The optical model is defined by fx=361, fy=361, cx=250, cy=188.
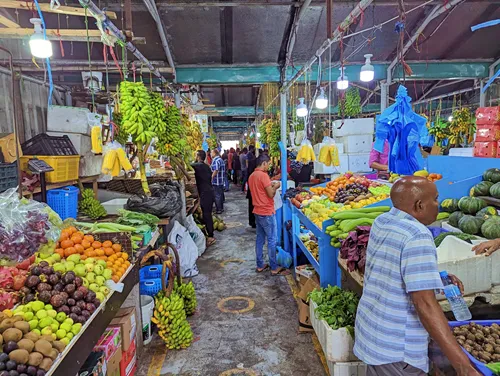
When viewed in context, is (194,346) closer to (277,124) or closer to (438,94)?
(277,124)

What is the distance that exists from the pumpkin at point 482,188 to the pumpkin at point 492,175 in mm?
54

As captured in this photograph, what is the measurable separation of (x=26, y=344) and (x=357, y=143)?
23.5 feet

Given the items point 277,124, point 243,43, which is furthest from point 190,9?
point 277,124

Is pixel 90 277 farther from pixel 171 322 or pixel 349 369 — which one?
pixel 349 369

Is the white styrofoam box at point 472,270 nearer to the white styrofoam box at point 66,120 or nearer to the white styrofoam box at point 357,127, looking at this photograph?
the white styrofoam box at point 66,120

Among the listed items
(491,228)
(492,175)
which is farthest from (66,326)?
(492,175)

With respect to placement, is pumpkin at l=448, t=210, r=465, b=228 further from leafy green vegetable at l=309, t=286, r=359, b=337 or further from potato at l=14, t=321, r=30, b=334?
potato at l=14, t=321, r=30, b=334

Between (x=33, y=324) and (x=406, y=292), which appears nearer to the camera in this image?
(x=406, y=292)

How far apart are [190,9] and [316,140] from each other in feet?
16.8

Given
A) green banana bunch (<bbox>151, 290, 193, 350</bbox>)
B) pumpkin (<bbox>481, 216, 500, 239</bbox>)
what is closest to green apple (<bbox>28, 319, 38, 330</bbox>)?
green banana bunch (<bbox>151, 290, 193, 350</bbox>)

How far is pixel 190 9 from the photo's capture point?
581cm

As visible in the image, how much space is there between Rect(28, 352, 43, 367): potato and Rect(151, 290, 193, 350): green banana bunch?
1.82 metres

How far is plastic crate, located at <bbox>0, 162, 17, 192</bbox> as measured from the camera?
12.0 ft

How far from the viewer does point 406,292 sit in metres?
1.92
